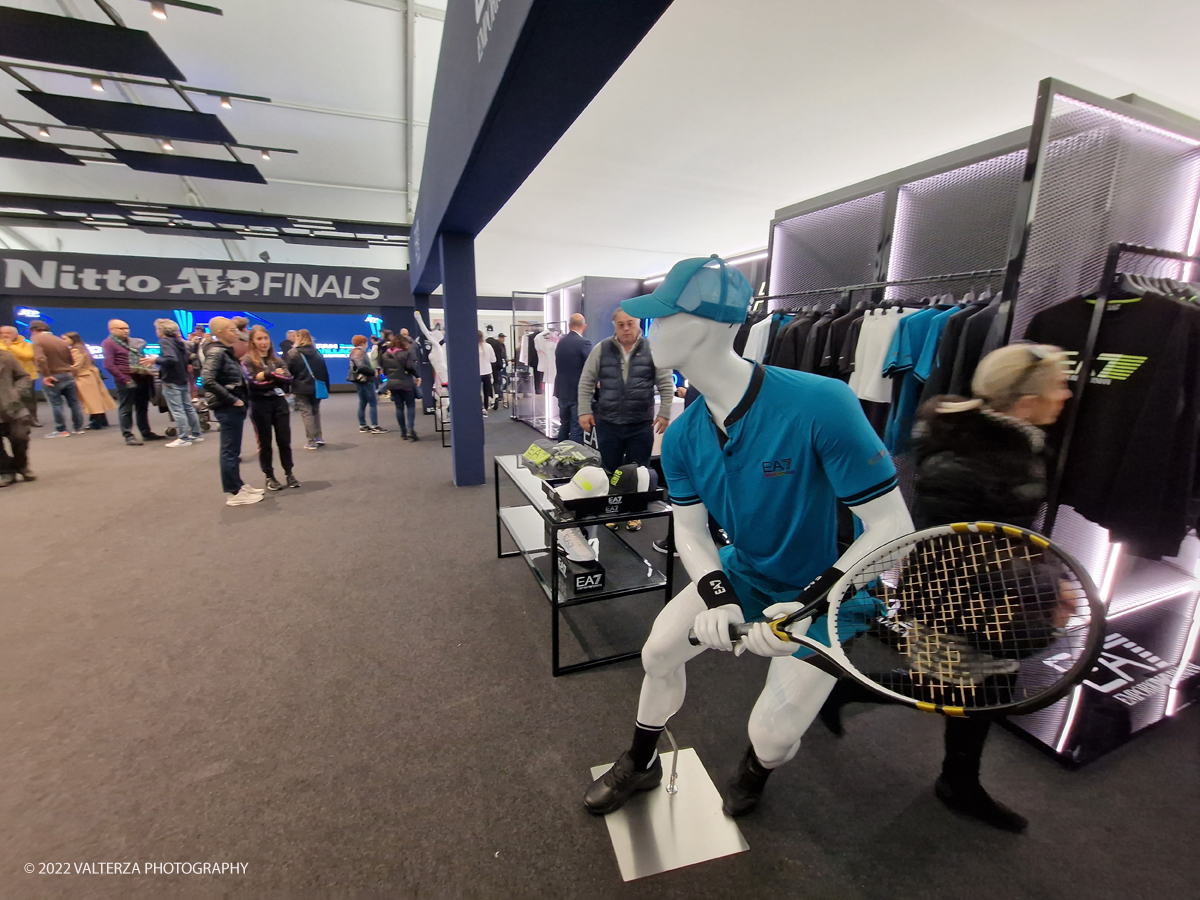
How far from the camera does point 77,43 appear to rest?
11.3 feet

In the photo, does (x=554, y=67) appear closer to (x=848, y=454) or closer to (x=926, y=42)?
(x=848, y=454)

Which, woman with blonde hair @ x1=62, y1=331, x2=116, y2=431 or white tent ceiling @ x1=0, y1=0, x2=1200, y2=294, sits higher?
white tent ceiling @ x1=0, y1=0, x2=1200, y2=294

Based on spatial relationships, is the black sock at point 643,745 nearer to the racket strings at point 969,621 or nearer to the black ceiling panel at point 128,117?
the racket strings at point 969,621

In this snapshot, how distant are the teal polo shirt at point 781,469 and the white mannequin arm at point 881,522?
24mm

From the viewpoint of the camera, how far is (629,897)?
1320 mm

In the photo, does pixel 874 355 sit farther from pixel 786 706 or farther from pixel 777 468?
pixel 786 706

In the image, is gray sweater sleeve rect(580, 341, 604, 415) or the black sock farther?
gray sweater sleeve rect(580, 341, 604, 415)

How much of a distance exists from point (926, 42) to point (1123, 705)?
13.4 ft

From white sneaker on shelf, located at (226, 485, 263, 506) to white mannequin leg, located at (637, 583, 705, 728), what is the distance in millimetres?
4571

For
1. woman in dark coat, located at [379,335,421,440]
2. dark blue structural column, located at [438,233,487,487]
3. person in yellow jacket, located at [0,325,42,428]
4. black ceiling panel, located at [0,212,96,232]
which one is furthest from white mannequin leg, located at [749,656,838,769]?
black ceiling panel, located at [0,212,96,232]

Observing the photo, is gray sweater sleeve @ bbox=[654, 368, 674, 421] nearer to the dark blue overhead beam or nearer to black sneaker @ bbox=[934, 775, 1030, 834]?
the dark blue overhead beam

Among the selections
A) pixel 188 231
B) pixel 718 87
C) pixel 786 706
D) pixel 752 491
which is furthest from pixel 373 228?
pixel 786 706

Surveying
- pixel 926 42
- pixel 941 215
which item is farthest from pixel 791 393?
pixel 926 42

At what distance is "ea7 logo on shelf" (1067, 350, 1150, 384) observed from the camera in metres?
1.72
